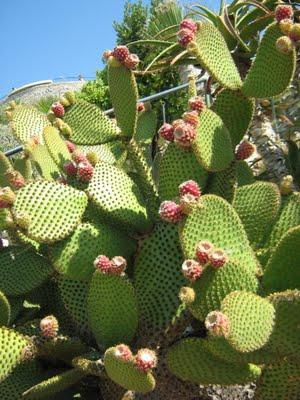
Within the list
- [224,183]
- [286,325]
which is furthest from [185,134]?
[286,325]

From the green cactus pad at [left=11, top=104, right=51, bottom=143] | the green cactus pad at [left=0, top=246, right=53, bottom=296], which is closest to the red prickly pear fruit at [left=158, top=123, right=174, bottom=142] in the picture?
the green cactus pad at [left=0, top=246, right=53, bottom=296]

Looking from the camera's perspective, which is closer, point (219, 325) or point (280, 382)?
A: point (219, 325)

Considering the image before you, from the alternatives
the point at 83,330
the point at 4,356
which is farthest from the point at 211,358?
the point at 4,356

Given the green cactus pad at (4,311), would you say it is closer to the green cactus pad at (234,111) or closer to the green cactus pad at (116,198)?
the green cactus pad at (116,198)

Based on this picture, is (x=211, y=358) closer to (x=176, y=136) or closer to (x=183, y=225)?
(x=183, y=225)

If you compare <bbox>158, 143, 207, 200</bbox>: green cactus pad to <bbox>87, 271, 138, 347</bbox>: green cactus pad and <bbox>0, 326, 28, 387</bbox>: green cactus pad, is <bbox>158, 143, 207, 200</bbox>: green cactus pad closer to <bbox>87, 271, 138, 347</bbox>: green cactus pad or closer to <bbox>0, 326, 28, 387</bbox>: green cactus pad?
<bbox>87, 271, 138, 347</bbox>: green cactus pad

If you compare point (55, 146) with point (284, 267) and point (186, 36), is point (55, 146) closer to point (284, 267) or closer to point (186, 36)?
point (186, 36)
